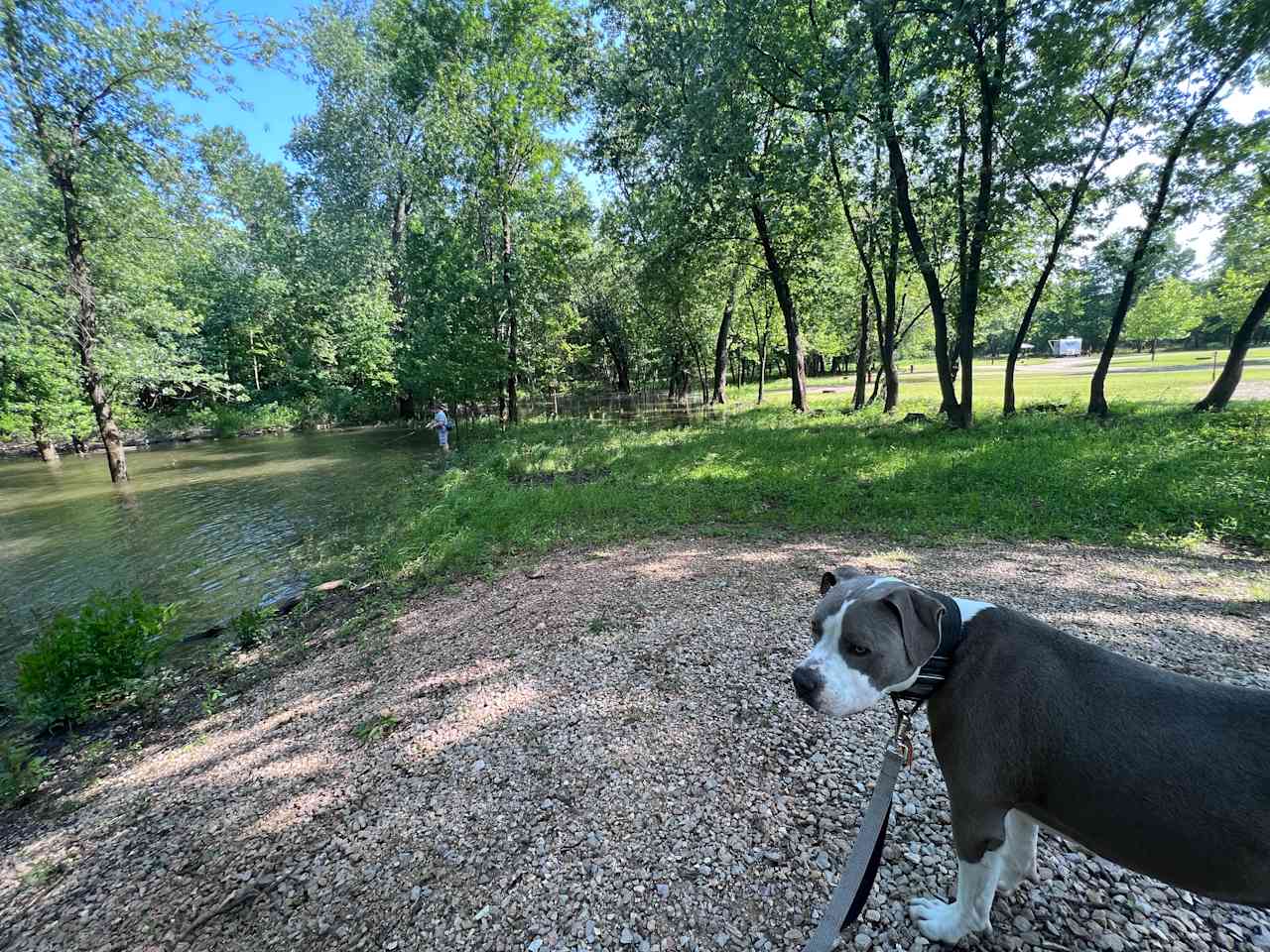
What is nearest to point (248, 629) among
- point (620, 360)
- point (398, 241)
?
point (398, 241)

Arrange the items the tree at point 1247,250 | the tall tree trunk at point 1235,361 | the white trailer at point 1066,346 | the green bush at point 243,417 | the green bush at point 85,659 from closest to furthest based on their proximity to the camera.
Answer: the green bush at point 85,659 < the tree at point 1247,250 < the tall tree trunk at point 1235,361 < the green bush at point 243,417 < the white trailer at point 1066,346

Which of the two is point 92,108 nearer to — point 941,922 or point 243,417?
point 243,417

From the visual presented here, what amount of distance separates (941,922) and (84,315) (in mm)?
25457

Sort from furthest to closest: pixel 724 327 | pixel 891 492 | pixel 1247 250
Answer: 1. pixel 724 327
2. pixel 1247 250
3. pixel 891 492

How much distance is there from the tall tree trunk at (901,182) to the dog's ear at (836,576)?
13365 millimetres

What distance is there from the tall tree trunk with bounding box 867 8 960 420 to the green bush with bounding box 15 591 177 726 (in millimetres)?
16339

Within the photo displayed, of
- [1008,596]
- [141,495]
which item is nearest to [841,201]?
[1008,596]

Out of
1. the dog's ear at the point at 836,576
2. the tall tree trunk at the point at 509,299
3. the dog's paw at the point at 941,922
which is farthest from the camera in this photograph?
the tall tree trunk at the point at 509,299

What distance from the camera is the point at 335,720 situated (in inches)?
174

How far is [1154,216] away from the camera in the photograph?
43.8 ft

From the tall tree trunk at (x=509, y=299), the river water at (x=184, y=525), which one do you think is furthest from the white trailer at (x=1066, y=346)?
the river water at (x=184, y=525)

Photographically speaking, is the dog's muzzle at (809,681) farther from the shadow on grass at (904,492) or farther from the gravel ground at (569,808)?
the shadow on grass at (904,492)

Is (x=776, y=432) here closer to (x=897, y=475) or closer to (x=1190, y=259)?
(x=897, y=475)

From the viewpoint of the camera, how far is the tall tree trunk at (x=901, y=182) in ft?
37.6
